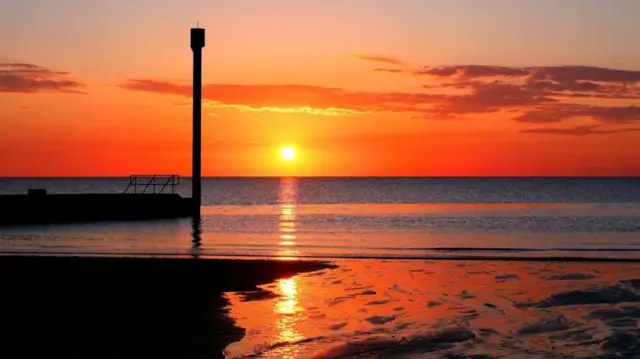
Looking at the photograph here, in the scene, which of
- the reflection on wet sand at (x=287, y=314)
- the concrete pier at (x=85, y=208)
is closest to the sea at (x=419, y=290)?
the reflection on wet sand at (x=287, y=314)

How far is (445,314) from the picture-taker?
58.6ft

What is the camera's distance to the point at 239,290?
70.8 ft

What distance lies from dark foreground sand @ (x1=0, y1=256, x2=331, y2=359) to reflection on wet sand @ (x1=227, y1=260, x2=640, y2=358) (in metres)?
0.90

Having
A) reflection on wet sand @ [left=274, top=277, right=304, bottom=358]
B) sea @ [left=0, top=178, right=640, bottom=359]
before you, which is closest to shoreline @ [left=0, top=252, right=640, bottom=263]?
sea @ [left=0, top=178, right=640, bottom=359]

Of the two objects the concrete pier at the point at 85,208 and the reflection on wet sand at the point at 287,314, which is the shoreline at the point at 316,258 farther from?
the concrete pier at the point at 85,208

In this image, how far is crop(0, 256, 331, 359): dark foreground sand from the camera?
45.9 ft

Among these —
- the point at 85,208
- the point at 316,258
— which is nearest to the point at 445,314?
the point at 316,258

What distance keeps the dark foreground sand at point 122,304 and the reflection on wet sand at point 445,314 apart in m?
0.90

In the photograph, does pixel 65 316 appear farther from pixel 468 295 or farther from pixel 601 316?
pixel 601 316

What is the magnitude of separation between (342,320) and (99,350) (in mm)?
5308

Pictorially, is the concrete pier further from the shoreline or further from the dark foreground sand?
the dark foreground sand

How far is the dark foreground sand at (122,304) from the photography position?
13992mm

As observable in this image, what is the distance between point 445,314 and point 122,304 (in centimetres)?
729

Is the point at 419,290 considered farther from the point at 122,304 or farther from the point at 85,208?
the point at 85,208
